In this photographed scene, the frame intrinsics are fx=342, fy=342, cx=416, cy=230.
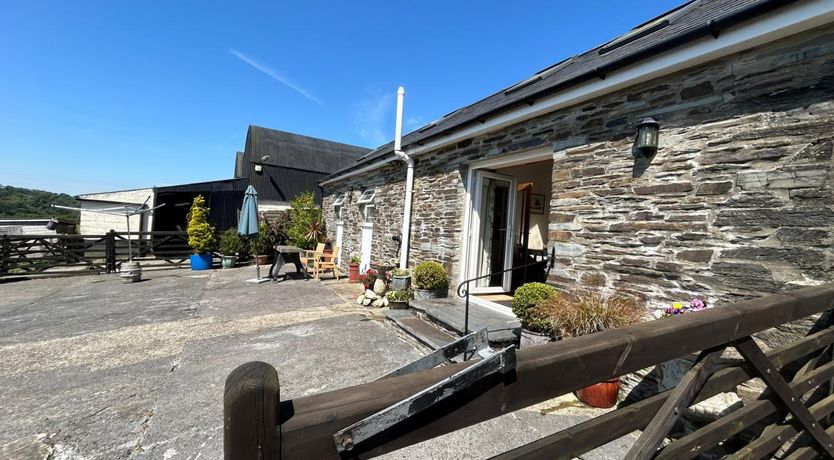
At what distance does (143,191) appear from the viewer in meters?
15.1

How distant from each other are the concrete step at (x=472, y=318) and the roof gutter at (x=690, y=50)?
273 centimetres

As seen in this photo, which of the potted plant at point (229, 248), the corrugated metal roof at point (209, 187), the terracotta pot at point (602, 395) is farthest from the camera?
the corrugated metal roof at point (209, 187)

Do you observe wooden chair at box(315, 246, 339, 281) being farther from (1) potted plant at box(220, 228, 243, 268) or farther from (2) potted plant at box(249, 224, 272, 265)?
(1) potted plant at box(220, 228, 243, 268)

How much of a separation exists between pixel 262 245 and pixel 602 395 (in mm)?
11886

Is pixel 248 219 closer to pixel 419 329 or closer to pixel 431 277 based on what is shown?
pixel 431 277

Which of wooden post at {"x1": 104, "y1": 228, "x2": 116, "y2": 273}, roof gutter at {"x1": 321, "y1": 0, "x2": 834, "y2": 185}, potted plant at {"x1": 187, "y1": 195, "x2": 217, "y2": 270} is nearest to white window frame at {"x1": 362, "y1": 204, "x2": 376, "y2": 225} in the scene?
roof gutter at {"x1": 321, "y1": 0, "x2": 834, "y2": 185}

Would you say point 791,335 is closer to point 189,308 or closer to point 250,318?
point 250,318

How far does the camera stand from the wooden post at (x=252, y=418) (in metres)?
0.60

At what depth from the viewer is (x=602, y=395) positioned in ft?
9.89

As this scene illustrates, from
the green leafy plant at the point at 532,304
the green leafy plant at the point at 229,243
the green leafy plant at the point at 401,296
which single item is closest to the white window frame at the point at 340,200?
the green leafy plant at the point at 229,243

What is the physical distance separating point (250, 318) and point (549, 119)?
5.42 m

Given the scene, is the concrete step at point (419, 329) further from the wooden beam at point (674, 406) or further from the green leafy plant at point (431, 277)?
the wooden beam at point (674, 406)

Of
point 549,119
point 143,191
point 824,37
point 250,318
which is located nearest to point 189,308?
point 250,318

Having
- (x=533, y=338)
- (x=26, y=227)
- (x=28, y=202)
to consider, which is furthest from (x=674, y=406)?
(x=28, y=202)
